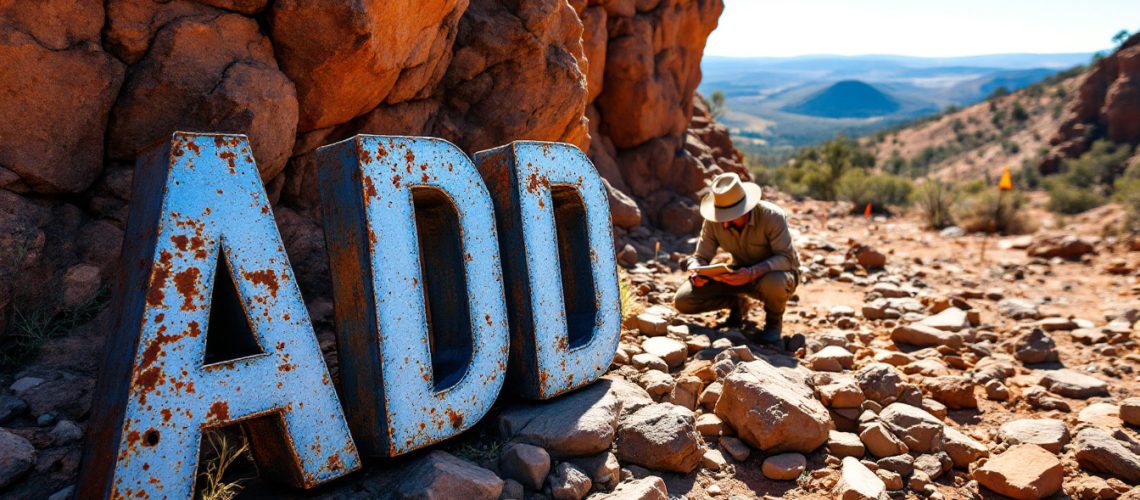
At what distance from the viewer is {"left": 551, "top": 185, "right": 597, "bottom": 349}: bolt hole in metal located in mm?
3623

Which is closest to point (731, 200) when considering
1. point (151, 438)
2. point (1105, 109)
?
point (151, 438)

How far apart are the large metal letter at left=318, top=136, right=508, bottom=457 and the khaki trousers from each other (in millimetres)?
2537

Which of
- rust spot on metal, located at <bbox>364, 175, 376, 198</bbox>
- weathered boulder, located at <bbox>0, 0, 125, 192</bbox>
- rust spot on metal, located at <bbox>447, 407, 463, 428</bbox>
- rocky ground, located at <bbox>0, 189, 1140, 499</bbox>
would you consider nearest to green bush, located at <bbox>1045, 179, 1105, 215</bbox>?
rocky ground, located at <bbox>0, 189, 1140, 499</bbox>

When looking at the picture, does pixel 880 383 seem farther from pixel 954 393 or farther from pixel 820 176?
pixel 820 176

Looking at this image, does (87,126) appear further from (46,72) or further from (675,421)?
(675,421)

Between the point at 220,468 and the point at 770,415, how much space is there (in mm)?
2490

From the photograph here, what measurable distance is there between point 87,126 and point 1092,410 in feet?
18.9

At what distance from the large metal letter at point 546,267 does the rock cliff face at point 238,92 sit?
1.03 metres

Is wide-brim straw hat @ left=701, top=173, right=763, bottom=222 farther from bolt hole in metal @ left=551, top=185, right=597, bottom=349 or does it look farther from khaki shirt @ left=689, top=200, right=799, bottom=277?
bolt hole in metal @ left=551, top=185, right=597, bottom=349

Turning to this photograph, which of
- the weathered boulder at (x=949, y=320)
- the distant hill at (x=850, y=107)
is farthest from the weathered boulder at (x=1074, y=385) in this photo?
the distant hill at (x=850, y=107)

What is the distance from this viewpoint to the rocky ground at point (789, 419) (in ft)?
8.52

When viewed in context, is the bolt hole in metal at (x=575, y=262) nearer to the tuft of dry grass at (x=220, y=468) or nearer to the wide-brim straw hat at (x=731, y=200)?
the wide-brim straw hat at (x=731, y=200)

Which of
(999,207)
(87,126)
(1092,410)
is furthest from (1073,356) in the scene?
(999,207)

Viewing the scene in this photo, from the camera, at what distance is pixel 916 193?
16.5 metres
